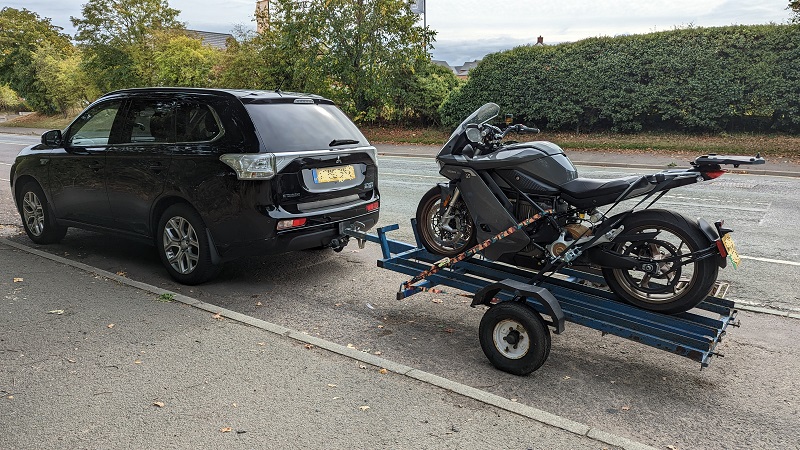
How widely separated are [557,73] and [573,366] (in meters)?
18.8

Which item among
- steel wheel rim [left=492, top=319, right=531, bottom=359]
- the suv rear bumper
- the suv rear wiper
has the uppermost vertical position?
the suv rear wiper

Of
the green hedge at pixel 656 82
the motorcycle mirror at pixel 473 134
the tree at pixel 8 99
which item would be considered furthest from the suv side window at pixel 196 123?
the tree at pixel 8 99

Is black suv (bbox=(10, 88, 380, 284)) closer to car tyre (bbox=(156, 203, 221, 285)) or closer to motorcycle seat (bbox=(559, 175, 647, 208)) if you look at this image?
car tyre (bbox=(156, 203, 221, 285))

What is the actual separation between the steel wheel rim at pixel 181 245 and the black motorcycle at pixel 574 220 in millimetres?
2294

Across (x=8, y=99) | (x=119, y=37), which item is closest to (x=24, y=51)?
(x=8, y=99)

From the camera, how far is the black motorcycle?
3865 millimetres

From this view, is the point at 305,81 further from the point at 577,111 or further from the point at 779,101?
the point at 779,101

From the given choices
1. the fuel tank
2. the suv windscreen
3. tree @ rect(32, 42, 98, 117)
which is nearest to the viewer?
the fuel tank

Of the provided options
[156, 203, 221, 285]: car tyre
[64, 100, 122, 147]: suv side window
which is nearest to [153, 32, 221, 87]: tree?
[64, 100, 122, 147]: suv side window

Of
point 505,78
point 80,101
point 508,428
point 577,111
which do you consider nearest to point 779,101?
point 577,111

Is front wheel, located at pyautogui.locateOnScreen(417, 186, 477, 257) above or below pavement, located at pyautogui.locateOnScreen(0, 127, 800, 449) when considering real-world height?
above

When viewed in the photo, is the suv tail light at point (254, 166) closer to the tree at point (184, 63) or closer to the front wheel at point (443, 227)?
the front wheel at point (443, 227)

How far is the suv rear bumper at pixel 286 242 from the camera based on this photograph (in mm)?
5445

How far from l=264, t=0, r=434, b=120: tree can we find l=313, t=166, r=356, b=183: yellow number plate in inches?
759
